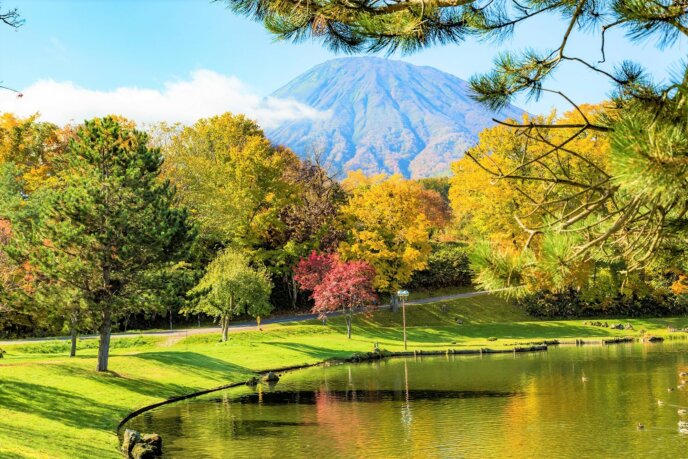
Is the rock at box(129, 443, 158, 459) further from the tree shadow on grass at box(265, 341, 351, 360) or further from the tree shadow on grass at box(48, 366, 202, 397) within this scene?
the tree shadow on grass at box(265, 341, 351, 360)

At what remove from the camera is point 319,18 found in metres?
9.69

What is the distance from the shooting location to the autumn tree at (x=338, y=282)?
156 ft

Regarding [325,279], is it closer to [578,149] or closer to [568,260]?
[578,149]

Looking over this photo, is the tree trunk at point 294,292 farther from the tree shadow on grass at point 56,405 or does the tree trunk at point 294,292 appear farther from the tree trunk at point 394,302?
the tree shadow on grass at point 56,405

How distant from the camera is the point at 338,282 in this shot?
47812 mm

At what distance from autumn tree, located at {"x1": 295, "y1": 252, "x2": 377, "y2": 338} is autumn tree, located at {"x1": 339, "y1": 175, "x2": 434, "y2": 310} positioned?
2536 millimetres

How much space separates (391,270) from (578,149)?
16298 millimetres

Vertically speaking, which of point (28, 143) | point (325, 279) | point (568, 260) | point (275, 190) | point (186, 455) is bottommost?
point (186, 455)

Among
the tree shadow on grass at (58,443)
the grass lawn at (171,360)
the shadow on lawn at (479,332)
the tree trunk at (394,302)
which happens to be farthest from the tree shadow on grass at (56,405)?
the tree trunk at (394,302)

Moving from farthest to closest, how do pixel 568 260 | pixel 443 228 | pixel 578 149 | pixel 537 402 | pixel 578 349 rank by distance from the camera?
pixel 443 228 → pixel 578 149 → pixel 578 349 → pixel 537 402 → pixel 568 260

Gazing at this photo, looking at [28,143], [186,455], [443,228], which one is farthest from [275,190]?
[186,455]

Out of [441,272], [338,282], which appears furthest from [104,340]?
[441,272]

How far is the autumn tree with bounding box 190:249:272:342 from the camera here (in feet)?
142

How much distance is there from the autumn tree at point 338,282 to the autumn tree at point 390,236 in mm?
2536
